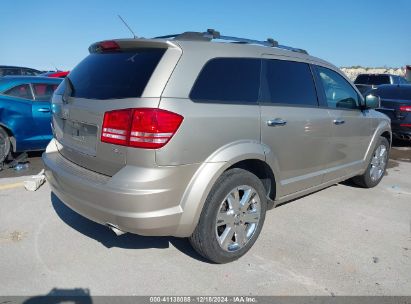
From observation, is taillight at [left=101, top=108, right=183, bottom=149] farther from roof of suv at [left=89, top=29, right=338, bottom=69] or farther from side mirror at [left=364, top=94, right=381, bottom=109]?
side mirror at [left=364, top=94, right=381, bottom=109]

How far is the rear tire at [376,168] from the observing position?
→ 5.56 meters

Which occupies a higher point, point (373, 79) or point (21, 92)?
point (373, 79)

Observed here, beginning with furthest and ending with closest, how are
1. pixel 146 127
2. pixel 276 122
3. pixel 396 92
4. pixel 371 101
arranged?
pixel 396 92
pixel 371 101
pixel 276 122
pixel 146 127

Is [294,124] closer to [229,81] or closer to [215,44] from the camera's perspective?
[229,81]

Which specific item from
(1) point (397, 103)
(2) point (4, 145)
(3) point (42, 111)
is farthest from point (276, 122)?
(1) point (397, 103)

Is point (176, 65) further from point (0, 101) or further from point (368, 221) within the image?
point (0, 101)

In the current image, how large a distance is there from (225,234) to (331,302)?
0.96 m

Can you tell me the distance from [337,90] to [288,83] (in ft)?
3.70

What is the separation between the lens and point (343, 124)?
178 inches

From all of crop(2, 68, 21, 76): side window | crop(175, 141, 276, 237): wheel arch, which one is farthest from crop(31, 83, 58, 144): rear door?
crop(2, 68, 21, 76): side window

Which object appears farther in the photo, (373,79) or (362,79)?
(362,79)

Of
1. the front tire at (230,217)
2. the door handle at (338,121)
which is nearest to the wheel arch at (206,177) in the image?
the front tire at (230,217)

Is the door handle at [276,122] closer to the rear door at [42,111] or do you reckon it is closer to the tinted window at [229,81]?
the tinted window at [229,81]

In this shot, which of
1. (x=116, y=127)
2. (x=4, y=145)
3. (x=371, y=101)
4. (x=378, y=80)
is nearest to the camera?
(x=116, y=127)
